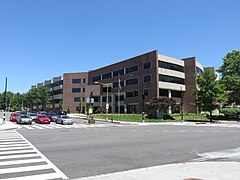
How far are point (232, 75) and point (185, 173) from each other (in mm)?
57810

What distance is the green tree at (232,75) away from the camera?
5719cm

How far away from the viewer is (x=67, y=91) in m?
100

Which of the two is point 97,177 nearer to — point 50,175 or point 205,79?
point 50,175

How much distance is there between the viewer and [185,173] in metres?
7.27

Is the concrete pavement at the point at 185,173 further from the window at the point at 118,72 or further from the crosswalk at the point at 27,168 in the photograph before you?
the window at the point at 118,72

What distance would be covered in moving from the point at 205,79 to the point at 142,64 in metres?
20.9

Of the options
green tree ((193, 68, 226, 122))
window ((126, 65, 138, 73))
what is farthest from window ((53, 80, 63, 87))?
green tree ((193, 68, 226, 122))

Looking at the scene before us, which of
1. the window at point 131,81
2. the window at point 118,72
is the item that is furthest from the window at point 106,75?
the window at point 131,81

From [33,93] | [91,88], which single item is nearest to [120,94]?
[91,88]

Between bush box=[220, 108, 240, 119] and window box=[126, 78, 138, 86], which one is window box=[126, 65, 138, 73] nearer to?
window box=[126, 78, 138, 86]

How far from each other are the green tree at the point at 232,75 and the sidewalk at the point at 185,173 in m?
54.4

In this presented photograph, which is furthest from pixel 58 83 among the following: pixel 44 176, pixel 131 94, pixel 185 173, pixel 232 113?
pixel 185 173

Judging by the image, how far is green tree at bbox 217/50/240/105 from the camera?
57188 millimetres

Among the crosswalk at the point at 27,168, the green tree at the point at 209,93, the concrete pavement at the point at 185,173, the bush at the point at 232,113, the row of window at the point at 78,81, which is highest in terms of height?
the row of window at the point at 78,81
